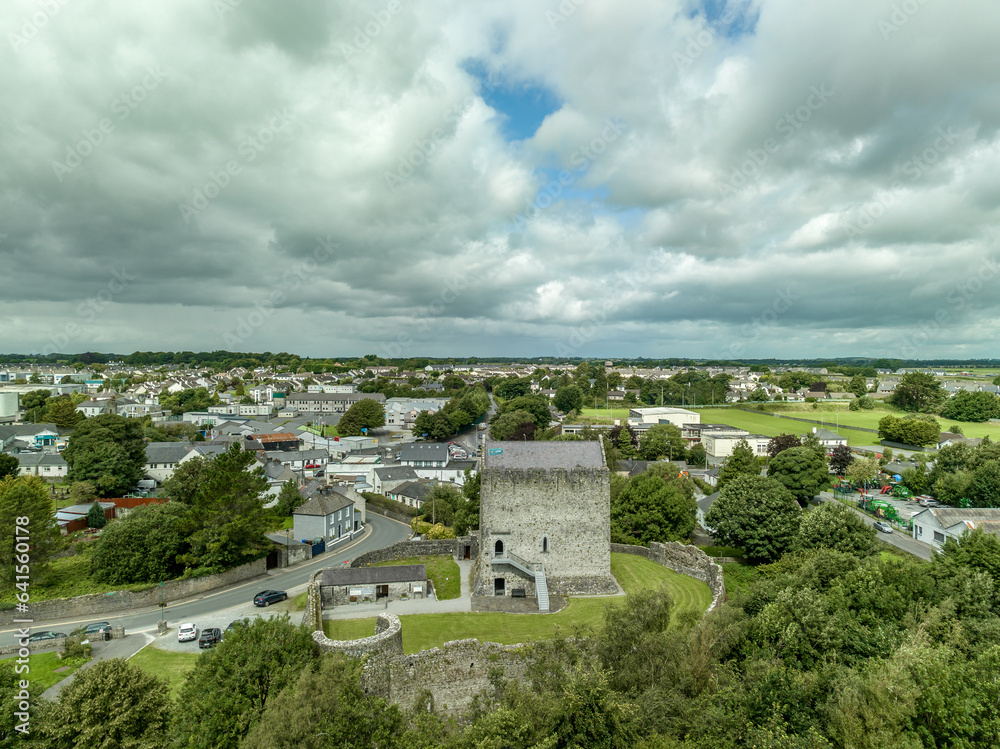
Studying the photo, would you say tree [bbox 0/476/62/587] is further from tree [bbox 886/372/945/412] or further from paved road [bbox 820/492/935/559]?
tree [bbox 886/372/945/412]

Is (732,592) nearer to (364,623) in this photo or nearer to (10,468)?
(364,623)

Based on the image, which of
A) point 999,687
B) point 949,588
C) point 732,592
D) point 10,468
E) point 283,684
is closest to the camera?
point 999,687

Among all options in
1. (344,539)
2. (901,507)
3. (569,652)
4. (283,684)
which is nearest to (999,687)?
(569,652)

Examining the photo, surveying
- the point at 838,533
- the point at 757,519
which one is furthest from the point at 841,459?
the point at 838,533

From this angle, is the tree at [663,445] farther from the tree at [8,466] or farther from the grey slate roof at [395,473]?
the tree at [8,466]

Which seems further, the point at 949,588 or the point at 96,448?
the point at 96,448

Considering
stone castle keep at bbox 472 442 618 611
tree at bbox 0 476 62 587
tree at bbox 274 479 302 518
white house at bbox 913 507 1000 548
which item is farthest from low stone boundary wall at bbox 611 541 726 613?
tree at bbox 0 476 62 587

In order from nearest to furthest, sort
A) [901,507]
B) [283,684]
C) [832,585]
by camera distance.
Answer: [283,684] → [832,585] → [901,507]

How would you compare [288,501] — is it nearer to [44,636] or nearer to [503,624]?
[44,636]
